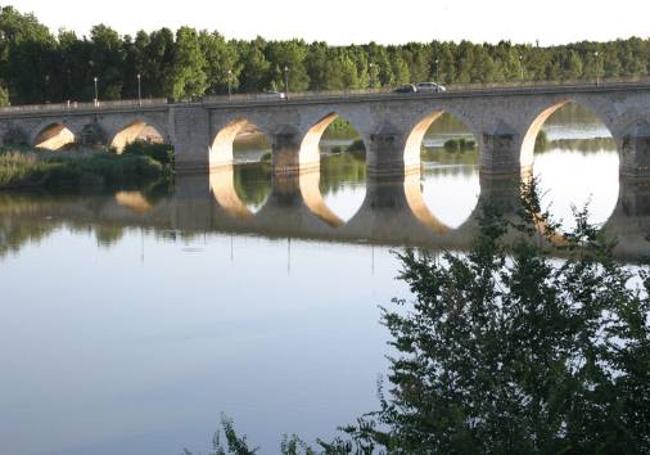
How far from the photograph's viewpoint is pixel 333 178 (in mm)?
46312

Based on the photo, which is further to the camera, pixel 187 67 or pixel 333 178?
pixel 187 67

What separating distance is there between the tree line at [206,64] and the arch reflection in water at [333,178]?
717 cm

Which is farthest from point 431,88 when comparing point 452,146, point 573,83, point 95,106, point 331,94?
point 95,106

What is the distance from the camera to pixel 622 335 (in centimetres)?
945

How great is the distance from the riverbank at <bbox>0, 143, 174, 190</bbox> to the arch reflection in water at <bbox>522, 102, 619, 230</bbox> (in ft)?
57.9

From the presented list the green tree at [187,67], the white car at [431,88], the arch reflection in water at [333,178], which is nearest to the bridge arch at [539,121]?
the white car at [431,88]

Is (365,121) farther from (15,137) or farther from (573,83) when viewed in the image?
(15,137)

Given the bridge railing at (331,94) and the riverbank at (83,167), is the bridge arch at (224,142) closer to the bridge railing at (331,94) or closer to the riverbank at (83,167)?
the bridge railing at (331,94)

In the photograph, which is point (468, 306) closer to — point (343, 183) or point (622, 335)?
point (622, 335)

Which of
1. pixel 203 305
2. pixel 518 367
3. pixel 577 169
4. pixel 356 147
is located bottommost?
pixel 203 305

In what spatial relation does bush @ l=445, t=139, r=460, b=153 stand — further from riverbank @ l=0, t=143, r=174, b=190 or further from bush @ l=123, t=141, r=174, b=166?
riverbank @ l=0, t=143, r=174, b=190

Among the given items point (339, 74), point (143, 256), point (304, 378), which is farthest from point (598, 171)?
point (339, 74)

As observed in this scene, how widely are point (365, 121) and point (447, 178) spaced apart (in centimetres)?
437

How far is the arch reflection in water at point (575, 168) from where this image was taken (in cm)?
3286
